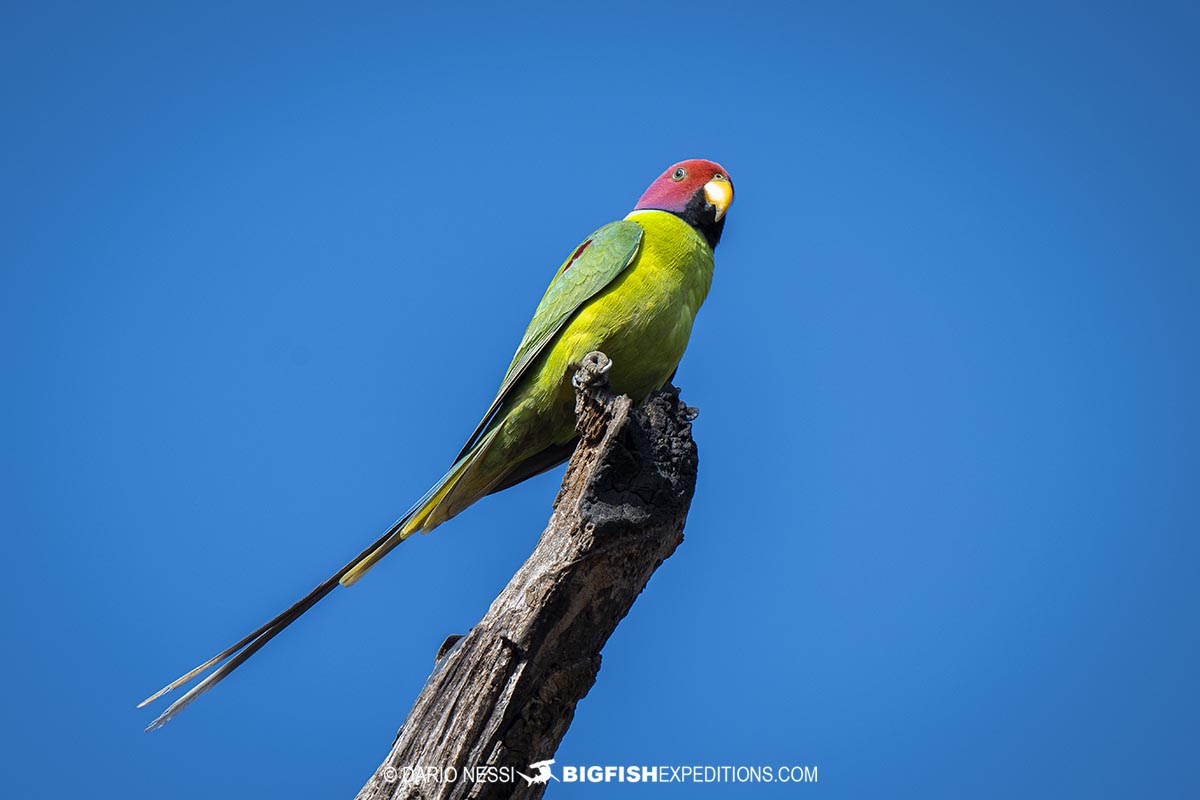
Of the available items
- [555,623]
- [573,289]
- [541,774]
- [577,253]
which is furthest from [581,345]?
[541,774]

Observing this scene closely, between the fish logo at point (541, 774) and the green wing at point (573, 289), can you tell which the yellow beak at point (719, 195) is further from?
the fish logo at point (541, 774)

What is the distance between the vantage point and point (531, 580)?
12.1 feet

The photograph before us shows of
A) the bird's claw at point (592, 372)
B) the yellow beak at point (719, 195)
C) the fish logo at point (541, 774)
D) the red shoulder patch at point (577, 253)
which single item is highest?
the yellow beak at point (719, 195)

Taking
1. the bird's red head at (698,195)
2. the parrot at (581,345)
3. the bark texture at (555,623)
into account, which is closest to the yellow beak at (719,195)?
the bird's red head at (698,195)

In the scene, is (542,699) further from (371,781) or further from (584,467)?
(584,467)

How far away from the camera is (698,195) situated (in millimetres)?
5668

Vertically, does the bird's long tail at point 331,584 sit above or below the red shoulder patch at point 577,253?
below

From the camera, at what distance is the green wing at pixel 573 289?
5.06m

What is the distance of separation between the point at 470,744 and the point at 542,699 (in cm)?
32

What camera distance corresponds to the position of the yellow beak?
221 inches

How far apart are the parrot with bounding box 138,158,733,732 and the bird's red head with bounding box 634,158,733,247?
0.21 m

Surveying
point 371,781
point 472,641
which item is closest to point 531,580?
point 472,641

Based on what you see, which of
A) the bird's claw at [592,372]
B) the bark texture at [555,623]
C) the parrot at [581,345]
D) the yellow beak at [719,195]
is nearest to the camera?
the bark texture at [555,623]

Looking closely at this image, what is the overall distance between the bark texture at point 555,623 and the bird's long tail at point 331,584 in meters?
0.91
